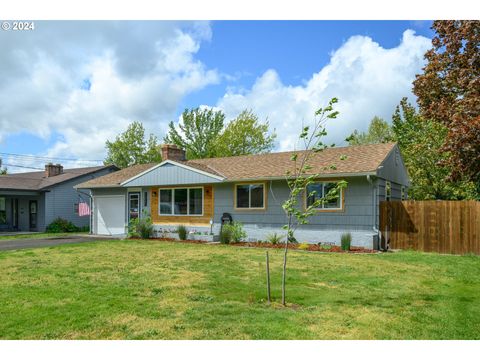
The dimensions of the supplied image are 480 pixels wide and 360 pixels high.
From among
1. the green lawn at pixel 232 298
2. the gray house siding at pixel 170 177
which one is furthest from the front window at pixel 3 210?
the green lawn at pixel 232 298

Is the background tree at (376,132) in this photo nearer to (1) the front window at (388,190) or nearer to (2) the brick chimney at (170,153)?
(2) the brick chimney at (170,153)

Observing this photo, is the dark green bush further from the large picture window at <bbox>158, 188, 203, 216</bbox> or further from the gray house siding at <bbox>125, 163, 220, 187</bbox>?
the large picture window at <bbox>158, 188, 203, 216</bbox>

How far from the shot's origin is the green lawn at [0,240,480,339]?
5000mm

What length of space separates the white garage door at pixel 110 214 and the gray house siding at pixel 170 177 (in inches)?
84.4

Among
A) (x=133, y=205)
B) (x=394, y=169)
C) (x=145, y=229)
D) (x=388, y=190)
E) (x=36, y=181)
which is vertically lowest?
(x=145, y=229)

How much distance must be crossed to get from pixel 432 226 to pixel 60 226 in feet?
70.8

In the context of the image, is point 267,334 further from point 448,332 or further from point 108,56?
point 108,56

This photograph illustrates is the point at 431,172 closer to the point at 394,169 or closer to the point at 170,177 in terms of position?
the point at 394,169

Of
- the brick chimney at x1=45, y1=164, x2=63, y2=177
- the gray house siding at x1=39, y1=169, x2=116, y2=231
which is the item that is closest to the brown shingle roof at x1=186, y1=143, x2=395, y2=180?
the gray house siding at x1=39, y1=169, x2=116, y2=231

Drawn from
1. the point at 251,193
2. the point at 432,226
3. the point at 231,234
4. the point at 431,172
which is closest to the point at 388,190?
the point at 432,226

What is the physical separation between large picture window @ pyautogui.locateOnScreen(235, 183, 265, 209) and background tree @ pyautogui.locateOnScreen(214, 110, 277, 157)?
2270 cm

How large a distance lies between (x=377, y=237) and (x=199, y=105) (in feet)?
101

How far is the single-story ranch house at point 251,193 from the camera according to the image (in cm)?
1468

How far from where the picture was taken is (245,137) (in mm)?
40875
